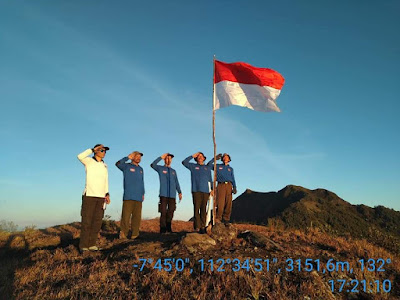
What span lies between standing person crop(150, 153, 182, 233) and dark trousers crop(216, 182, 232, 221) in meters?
1.50

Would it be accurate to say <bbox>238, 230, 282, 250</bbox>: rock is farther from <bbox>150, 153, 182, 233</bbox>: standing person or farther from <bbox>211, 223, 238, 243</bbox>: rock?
<bbox>150, 153, 182, 233</bbox>: standing person

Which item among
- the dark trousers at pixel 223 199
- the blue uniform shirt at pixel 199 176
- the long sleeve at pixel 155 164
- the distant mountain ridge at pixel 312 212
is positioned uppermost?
the long sleeve at pixel 155 164

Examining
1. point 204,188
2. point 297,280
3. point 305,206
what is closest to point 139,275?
point 297,280

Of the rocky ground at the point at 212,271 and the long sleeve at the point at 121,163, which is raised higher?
the long sleeve at the point at 121,163

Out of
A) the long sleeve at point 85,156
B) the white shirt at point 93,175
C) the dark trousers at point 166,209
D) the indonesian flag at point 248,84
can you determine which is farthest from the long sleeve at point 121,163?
the indonesian flag at point 248,84

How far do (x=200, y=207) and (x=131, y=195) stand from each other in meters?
2.48

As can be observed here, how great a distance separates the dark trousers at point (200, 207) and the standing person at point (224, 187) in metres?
0.70

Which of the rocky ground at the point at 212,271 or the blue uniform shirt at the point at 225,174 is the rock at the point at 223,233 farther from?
the blue uniform shirt at the point at 225,174

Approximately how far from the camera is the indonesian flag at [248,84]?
29.2 ft

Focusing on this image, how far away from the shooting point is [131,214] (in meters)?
9.34

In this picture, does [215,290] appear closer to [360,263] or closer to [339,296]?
[339,296]

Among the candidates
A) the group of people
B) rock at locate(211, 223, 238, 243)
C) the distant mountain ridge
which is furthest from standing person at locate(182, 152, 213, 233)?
the distant mountain ridge

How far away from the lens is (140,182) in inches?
371

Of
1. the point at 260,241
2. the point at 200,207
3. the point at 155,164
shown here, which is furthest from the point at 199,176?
the point at 260,241
